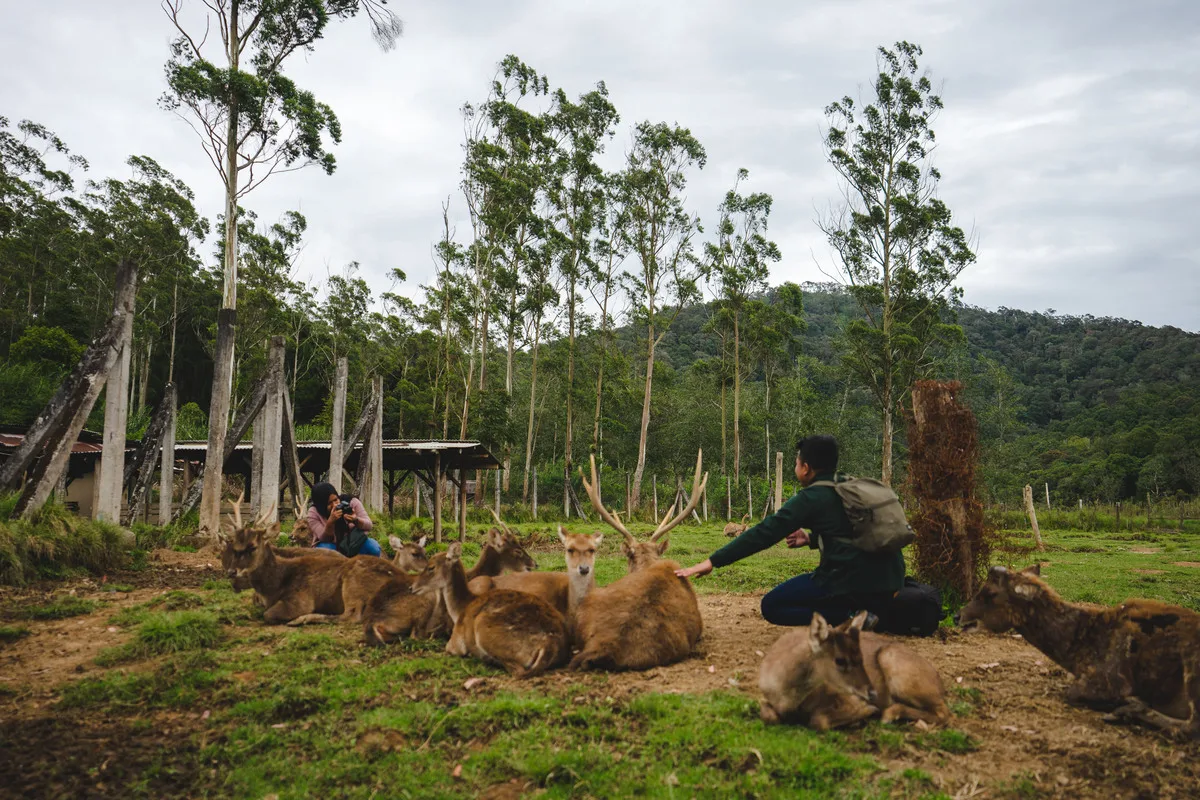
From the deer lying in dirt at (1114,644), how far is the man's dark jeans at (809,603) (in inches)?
28.4

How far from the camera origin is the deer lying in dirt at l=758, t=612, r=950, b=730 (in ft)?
14.1

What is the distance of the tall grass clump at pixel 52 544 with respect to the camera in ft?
26.6

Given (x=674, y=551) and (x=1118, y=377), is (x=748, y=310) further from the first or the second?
(x=1118, y=377)

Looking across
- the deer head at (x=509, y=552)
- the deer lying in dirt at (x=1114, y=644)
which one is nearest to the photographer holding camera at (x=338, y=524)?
the deer head at (x=509, y=552)

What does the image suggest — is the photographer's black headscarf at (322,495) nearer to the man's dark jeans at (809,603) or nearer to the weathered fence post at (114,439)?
the weathered fence post at (114,439)

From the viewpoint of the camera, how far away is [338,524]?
9.84 meters

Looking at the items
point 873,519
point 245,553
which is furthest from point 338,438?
point 873,519

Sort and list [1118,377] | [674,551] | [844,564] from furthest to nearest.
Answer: [1118,377]
[674,551]
[844,564]

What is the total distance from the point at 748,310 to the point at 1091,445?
31.2 metres

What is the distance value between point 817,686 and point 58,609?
6.81 metres

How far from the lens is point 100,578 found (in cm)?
890

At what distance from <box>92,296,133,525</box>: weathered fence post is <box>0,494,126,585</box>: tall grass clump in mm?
998

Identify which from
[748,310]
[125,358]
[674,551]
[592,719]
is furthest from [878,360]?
[592,719]

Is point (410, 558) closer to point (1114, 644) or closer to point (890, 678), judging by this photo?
point (890, 678)
